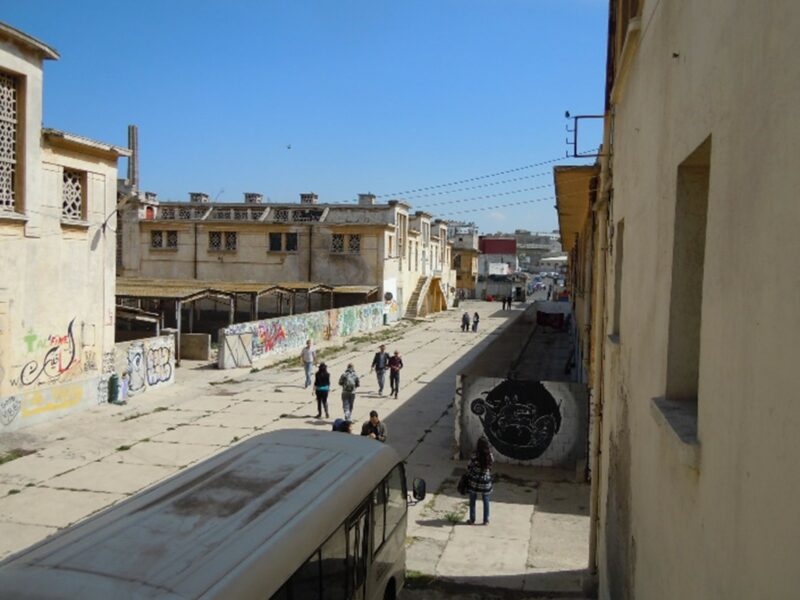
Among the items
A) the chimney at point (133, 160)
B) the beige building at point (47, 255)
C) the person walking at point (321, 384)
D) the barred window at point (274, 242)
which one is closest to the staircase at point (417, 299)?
the barred window at point (274, 242)

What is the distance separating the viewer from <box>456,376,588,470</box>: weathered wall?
45.4ft

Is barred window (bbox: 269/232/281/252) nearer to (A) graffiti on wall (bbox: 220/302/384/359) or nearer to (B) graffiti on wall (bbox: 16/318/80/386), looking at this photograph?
(A) graffiti on wall (bbox: 220/302/384/359)

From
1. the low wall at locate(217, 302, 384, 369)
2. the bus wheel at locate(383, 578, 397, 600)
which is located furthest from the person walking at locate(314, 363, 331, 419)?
the bus wheel at locate(383, 578, 397, 600)

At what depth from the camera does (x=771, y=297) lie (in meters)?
2.24

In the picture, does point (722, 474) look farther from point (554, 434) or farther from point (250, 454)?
point (554, 434)

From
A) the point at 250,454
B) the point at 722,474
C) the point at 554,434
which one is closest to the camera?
the point at 722,474

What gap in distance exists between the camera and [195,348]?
28219 millimetres

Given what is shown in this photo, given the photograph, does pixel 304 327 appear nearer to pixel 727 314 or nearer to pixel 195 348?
pixel 195 348

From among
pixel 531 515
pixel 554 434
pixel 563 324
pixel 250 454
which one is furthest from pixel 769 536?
pixel 563 324

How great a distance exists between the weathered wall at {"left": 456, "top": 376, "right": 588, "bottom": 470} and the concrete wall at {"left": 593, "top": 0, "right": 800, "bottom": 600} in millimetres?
8743

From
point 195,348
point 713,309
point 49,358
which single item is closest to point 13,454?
point 49,358

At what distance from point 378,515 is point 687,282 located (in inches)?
162

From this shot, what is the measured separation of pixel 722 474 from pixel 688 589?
2.38 feet

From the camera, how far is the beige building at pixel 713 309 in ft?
7.05
